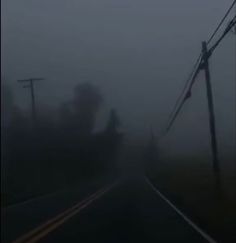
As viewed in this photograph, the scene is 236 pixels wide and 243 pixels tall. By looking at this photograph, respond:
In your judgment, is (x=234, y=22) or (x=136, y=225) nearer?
(x=136, y=225)

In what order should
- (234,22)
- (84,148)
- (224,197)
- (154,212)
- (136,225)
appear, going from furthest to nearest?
(84,148)
(224,197)
(154,212)
(234,22)
(136,225)

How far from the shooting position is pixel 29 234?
2112cm

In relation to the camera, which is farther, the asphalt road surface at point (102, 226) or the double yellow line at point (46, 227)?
the double yellow line at point (46, 227)

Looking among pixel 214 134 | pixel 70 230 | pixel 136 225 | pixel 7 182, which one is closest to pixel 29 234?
pixel 70 230

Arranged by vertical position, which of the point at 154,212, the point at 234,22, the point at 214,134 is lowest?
the point at 154,212

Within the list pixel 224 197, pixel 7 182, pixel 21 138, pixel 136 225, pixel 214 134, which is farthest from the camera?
pixel 21 138

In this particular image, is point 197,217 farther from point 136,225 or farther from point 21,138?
point 21,138

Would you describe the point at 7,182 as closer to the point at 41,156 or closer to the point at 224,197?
the point at 41,156

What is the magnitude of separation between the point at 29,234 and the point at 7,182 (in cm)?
3876

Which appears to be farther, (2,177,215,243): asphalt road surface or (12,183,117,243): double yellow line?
(12,183,117,243): double yellow line

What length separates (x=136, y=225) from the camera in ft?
76.3

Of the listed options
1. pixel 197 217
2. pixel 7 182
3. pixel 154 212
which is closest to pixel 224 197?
pixel 154 212

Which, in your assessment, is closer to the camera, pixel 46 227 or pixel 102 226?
pixel 102 226

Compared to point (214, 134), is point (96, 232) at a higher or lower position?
lower
